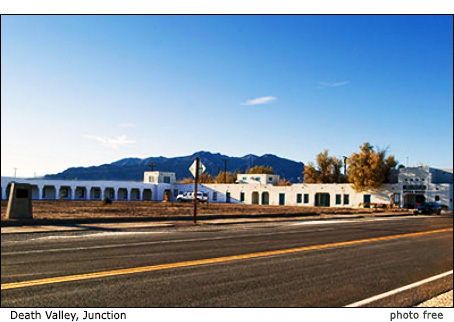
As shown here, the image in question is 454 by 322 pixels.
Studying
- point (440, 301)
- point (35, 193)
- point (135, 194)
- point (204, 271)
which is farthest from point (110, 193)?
point (440, 301)

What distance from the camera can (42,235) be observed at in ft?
55.2

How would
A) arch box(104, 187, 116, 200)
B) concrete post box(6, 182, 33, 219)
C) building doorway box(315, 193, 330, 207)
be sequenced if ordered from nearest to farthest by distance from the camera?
concrete post box(6, 182, 33, 219)
building doorway box(315, 193, 330, 207)
arch box(104, 187, 116, 200)

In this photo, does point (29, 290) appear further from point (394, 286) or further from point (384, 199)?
point (384, 199)

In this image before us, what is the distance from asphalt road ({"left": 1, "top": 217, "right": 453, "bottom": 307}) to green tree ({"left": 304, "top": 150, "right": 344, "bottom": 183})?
2716 inches

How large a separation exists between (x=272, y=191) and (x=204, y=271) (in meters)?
70.2

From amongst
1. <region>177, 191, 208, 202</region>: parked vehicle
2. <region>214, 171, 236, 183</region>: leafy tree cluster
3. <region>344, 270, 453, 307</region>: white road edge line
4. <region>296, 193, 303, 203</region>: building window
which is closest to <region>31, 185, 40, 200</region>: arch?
<region>177, 191, 208, 202</region>: parked vehicle

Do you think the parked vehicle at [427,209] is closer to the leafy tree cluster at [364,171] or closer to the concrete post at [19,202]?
the leafy tree cluster at [364,171]

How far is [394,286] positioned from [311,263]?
281 cm

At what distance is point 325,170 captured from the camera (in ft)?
283

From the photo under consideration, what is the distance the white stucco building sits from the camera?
63.5 metres

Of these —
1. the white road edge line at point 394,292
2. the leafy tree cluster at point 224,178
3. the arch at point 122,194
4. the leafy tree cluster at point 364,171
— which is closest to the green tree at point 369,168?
the leafy tree cluster at point 364,171

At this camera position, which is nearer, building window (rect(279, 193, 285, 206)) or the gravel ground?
the gravel ground

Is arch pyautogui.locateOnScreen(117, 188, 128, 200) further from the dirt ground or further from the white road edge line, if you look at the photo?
the white road edge line
